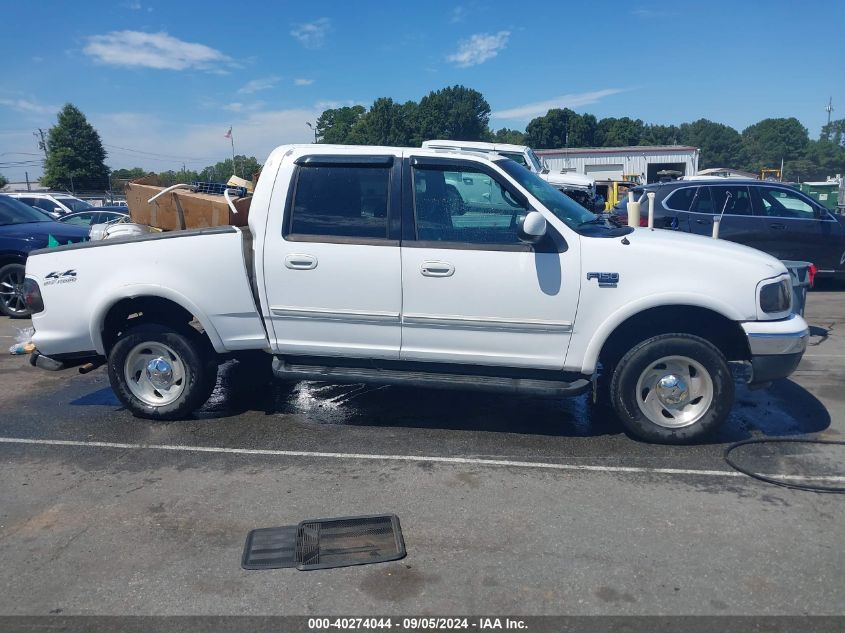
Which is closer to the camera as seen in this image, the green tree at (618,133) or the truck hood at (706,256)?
the truck hood at (706,256)

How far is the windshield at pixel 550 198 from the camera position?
4949mm

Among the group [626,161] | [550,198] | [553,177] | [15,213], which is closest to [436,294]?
[550,198]

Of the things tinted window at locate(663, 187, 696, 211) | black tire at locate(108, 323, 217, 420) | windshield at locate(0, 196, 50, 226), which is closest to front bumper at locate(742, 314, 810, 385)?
black tire at locate(108, 323, 217, 420)

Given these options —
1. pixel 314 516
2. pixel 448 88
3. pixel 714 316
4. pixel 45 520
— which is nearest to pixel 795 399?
pixel 714 316

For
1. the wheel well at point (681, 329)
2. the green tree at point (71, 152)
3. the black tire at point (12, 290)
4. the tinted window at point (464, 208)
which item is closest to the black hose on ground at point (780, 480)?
the wheel well at point (681, 329)

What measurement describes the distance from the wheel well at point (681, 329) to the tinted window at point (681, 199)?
6.33 m

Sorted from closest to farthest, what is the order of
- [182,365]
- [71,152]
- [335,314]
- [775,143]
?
[335,314]
[182,365]
[71,152]
[775,143]

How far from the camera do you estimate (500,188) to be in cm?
497

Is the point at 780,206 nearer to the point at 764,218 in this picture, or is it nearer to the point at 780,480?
the point at 764,218

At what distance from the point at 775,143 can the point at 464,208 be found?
12311 cm

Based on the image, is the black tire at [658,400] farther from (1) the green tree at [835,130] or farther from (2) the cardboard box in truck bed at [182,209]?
(1) the green tree at [835,130]

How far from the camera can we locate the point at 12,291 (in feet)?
33.5

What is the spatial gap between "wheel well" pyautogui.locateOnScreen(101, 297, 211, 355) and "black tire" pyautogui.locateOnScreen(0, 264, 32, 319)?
545 centimetres

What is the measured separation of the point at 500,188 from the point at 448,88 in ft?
272
